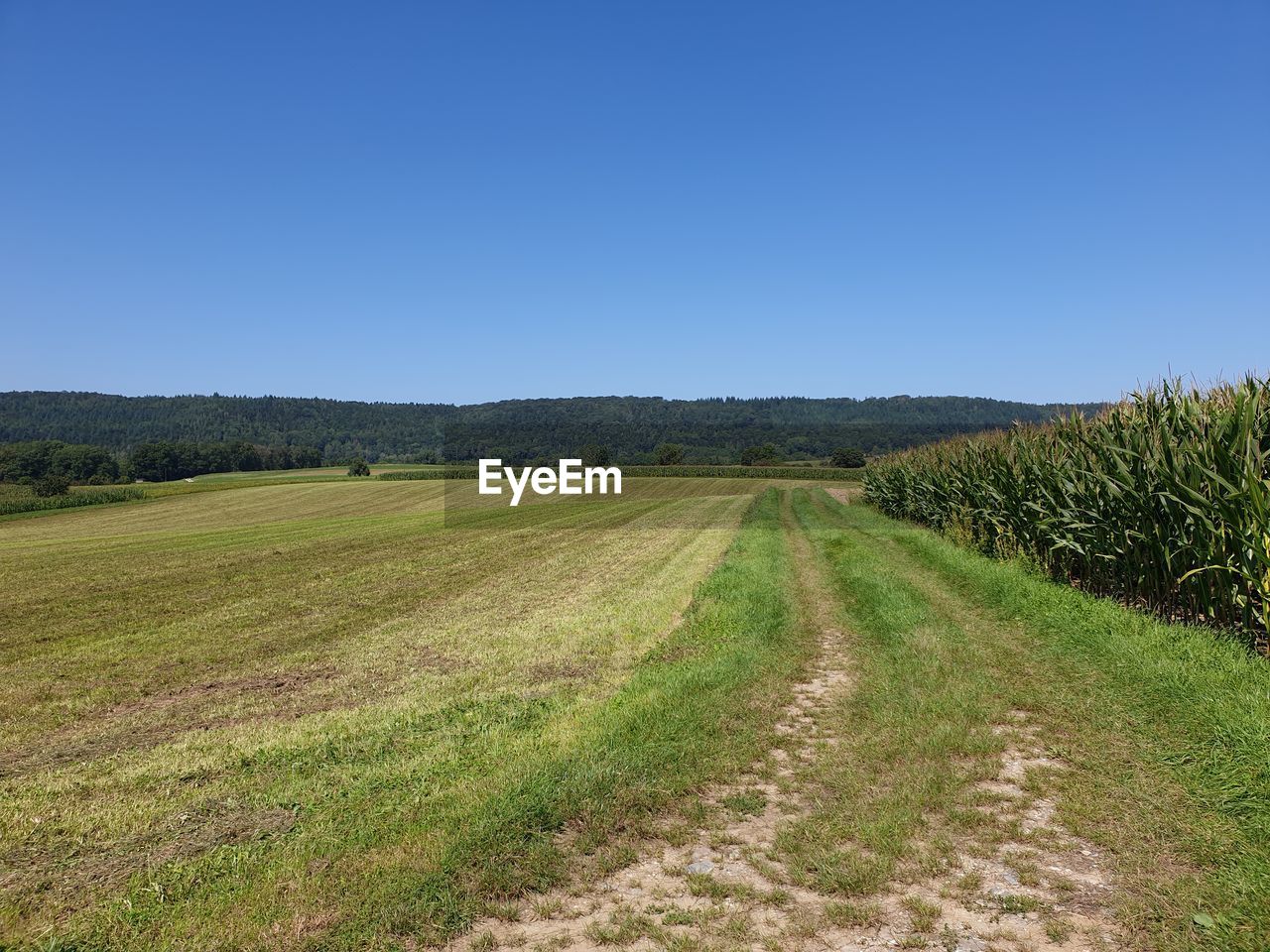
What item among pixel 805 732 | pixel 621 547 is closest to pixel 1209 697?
pixel 805 732

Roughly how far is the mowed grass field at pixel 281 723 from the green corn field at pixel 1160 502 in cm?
511

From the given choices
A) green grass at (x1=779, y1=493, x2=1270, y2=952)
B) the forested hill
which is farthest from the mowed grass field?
the forested hill

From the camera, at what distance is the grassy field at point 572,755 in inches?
151

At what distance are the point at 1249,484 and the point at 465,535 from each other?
882 inches

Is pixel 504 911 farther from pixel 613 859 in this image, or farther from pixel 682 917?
pixel 682 917

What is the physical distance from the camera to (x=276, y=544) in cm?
2338

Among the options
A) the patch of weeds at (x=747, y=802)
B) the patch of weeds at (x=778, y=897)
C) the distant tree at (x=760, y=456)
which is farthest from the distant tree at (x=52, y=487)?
the distant tree at (x=760, y=456)

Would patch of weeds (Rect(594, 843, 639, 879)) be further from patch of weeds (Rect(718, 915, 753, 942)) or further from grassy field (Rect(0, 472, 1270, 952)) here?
patch of weeds (Rect(718, 915, 753, 942))

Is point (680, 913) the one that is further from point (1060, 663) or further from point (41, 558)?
point (41, 558)

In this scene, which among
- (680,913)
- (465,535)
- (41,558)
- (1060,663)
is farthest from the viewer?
(465,535)

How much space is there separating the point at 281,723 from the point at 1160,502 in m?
10.6

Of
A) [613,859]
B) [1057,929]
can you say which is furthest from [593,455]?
[1057,929]

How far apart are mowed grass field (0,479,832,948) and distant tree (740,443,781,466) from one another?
70543mm

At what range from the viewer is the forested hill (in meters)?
61.3
